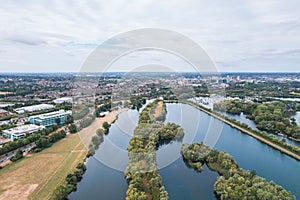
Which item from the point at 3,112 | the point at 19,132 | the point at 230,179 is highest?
the point at 230,179

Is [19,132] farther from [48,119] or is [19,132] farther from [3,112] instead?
[3,112]

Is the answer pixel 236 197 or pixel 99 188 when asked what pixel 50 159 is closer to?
pixel 99 188

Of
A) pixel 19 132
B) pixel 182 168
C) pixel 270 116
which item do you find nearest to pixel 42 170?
pixel 19 132

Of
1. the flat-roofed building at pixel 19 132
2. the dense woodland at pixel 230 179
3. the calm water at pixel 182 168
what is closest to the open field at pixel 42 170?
the calm water at pixel 182 168

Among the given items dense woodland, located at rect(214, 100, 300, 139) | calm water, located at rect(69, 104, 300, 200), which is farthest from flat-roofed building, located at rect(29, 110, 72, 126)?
dense woodland, located at rect(214, 100, 300, 139)

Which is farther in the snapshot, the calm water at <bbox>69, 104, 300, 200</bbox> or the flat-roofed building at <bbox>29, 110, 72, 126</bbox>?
the flat-roofed building at <bbox>29, 110, 72, 126</bbox>

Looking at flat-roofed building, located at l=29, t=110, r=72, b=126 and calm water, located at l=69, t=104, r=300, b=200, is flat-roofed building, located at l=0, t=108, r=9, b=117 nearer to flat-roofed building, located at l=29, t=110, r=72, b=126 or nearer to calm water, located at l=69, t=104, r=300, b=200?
flat-roofed building, located at l=29, t=110, r=72, b=126

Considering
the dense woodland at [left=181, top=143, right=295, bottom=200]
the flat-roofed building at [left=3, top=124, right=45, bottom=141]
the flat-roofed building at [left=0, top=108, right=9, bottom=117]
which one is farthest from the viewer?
the flat-roofed building at [left=0, top=108, right=9, bottom=117]
